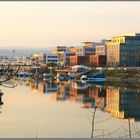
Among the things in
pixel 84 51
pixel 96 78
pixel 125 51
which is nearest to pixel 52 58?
pixel 84 51

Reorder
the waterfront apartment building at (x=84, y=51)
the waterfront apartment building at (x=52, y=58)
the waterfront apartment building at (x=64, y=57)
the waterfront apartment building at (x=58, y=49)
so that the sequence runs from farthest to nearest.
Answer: the waterfront apartment building at (x=58, y=49) → the waterfront apartment building at (x=52, y=58) → the waterfront apartment building at (x=64, y=57) → the waterfront apartment building at (x=84, y=51)

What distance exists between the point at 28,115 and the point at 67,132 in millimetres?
2741

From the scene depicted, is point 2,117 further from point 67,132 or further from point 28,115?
point 67,132

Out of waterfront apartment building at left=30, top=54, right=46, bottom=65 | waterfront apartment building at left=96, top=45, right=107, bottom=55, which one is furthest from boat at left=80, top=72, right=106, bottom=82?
waterfront apartment building at left=30, top=54, right=46, bottom=65

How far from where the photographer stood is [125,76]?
1309 inches

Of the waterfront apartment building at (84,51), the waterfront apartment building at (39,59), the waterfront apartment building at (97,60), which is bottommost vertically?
the waterfront apartment building at (39,59)

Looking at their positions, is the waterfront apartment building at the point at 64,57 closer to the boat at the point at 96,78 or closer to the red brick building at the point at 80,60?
the red brick building at the point at 80,60

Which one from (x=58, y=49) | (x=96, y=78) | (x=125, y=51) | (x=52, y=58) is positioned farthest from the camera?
(x=58, y=49)

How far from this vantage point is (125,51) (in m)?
46.4

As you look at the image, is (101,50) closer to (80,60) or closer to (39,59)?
(80,60)

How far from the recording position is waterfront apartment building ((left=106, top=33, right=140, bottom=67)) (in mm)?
46219

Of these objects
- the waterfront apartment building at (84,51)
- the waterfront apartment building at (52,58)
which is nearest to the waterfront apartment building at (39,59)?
the waterfront apartment building at (52,58)

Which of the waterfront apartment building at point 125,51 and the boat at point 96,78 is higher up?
the waterfront apartment building at point 125,51

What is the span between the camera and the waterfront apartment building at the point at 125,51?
4622cm
